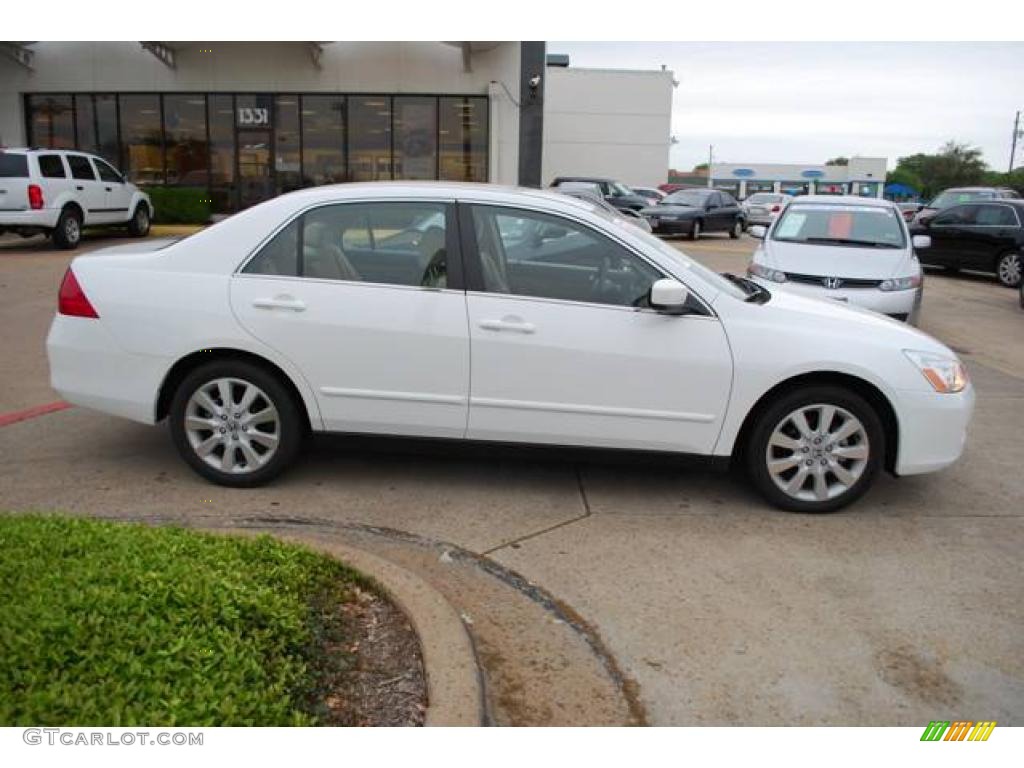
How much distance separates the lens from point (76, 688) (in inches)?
98.8

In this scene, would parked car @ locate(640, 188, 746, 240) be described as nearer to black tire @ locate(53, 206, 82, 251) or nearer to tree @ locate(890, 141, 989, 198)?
black tire @ locate(53, 206, 82, 251)

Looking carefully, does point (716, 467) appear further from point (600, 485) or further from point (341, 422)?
point (341, 422)

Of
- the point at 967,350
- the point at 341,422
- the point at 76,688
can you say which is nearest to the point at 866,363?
the point at 341,422

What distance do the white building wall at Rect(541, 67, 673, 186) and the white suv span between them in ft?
79.3

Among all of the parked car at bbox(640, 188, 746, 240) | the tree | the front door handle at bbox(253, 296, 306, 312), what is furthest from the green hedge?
the tree

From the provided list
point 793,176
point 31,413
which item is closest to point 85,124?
point 31,413

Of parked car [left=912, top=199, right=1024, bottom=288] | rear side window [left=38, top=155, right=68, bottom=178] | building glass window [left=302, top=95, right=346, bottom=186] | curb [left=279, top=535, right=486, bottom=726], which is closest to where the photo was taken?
curb [left=279, top=535, right=486, bottom=726]

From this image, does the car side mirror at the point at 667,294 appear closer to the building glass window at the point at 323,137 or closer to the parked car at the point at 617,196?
the building glass window at the point at 323,137

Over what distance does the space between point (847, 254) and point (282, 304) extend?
6.62 m

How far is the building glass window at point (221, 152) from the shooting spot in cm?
2470

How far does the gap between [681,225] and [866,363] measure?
2159cm

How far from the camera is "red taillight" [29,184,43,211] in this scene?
624 inches

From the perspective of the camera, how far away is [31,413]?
6.16 m

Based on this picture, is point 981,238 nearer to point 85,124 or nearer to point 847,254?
point 847,254
